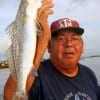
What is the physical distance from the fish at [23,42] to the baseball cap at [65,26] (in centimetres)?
78

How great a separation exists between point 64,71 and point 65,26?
1.95 feet

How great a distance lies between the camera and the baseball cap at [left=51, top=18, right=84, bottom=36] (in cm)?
575

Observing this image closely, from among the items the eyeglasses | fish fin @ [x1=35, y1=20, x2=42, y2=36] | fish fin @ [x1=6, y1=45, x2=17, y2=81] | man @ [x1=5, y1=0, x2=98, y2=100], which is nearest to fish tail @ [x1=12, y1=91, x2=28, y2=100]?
fish fin @ [x1=6, y1=45, x2=17, y2=81]

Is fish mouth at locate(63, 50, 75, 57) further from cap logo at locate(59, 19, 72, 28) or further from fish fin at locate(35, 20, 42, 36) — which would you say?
fish fin at locate(35, 20, 42, 36)

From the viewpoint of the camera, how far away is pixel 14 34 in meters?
5.04

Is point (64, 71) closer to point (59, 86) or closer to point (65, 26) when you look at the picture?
point (59, 86)

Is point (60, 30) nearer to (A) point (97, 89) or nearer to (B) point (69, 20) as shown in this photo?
(B) point (69, 20)

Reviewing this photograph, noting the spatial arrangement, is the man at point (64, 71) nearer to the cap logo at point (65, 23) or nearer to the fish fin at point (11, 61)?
the cap logo at point (65, 23)

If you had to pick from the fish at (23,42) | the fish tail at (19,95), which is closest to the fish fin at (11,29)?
the fish at (23,42)

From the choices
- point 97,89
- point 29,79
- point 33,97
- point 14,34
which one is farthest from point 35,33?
point 97,89

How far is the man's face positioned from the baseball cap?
0.06 meters

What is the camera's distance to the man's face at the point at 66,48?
5.62m

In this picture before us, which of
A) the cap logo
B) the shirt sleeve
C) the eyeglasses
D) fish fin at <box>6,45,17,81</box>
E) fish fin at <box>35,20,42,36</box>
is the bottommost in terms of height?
the shirt sleeve

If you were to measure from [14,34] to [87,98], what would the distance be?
4.34ft
